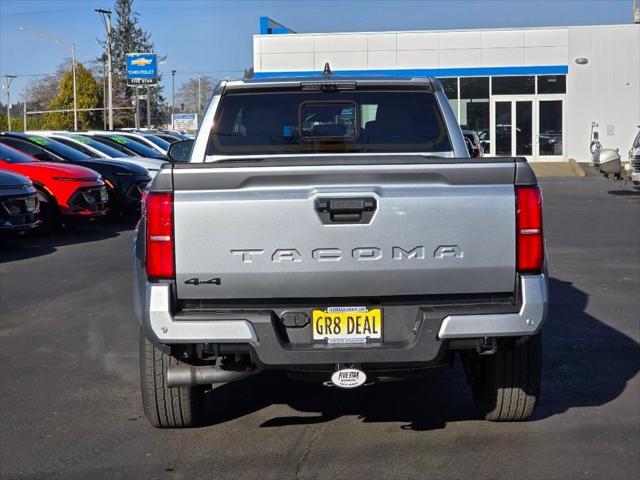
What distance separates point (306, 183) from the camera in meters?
4.73

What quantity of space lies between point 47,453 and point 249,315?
5.31ft

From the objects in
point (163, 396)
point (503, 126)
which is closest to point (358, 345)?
point (163, 396)

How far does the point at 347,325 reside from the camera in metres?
4.82

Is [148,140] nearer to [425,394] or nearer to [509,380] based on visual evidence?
[425,394]

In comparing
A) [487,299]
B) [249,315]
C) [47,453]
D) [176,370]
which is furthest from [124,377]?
[487,299]

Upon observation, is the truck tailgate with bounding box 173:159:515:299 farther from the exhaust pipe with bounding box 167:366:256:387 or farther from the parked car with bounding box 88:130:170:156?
the parked car with bounding box 88:130:170:156

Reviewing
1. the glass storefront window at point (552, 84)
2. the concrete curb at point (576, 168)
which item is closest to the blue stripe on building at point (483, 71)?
the glass storefront window at point (552, 84)

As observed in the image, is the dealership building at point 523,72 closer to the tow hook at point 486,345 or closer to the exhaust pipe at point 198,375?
the exhaust pipe at point 198,375

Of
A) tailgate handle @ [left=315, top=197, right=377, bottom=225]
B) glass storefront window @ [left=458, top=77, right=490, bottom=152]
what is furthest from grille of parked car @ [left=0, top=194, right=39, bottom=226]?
glass storefront window @ [left=458, top=77, right=490, bottom=152]

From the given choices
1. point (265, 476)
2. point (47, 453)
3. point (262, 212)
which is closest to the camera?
point (262, 212)

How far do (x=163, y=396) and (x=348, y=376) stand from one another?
1.22 meters

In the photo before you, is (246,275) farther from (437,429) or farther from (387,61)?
(387,61)

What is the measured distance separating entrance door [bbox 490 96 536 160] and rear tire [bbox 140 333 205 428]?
1451 inches

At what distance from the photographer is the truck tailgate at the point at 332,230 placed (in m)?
4.68
